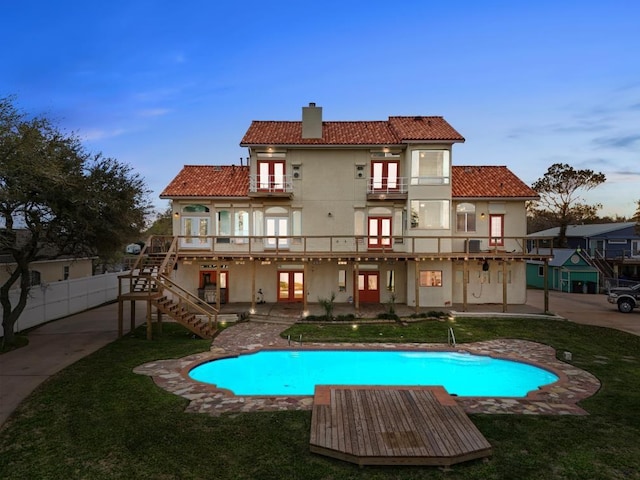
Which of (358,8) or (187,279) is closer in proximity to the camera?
(358,8)

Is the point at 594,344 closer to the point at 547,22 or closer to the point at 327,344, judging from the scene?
the point at 327,344

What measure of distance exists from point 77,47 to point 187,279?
627 inches

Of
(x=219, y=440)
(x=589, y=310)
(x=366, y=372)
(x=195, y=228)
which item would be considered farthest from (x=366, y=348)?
(x=589, y=310)

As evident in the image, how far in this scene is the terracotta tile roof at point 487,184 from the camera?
22.4 m

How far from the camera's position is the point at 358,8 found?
2092 cm

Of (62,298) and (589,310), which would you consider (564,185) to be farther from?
(62,298)

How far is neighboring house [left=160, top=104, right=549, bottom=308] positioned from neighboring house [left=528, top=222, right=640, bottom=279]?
50.1ft

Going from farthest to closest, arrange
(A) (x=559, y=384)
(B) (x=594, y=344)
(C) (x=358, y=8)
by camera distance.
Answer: (C) (x=358, y=8) < (B) (x=594, y=344) < (A) (x=559, y=384)

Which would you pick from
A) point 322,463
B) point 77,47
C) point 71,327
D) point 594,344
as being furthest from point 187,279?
point 594,344

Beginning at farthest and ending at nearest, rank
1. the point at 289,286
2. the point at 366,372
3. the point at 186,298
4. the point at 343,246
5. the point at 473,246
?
1. the point at 289,286
2. the point at 343,246
3. the point at 473,246
4. the point at 186,298
5. the point at 366,372

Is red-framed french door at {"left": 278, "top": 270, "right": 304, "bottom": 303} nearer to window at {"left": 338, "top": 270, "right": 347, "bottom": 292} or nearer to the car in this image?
window at {"left": 338, "top": 270, "right": 347, "bottom": 292}

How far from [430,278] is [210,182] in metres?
15.0

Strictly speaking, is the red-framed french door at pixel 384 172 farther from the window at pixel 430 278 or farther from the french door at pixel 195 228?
the french door at pixel 195 228

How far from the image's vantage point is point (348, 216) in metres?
22.4
